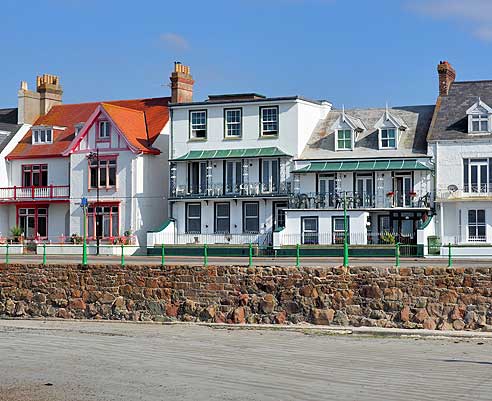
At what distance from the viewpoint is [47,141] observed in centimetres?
5944

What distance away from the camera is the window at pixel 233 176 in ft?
172

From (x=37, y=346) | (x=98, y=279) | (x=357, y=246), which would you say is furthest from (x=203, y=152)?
(x=37, y=346)

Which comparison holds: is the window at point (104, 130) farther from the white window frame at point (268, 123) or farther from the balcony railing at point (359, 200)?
the balcony railing at point (359, 200)

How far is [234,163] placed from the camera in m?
52.8

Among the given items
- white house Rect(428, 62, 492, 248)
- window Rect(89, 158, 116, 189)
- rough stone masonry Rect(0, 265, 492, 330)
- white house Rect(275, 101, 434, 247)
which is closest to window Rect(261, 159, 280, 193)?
white house Rect(275, 101, 434, 247)

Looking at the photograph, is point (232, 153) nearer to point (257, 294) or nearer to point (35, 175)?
point (35, 175)

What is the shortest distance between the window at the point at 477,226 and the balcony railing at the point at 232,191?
937 cm

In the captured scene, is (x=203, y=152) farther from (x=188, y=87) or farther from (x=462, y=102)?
(x=462, y=102)

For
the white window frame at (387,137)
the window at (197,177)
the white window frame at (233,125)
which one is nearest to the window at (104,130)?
the window at (197,177)

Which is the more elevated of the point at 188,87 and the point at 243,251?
the point at 188,87

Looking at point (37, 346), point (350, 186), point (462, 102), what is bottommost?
point (37, 346)

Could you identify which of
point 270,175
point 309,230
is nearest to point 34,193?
point 270,175

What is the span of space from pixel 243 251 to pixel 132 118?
12265 mm

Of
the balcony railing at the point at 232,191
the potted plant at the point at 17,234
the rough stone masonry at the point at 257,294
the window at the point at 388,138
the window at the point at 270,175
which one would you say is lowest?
the rough stone masonry at the point at 257,294
